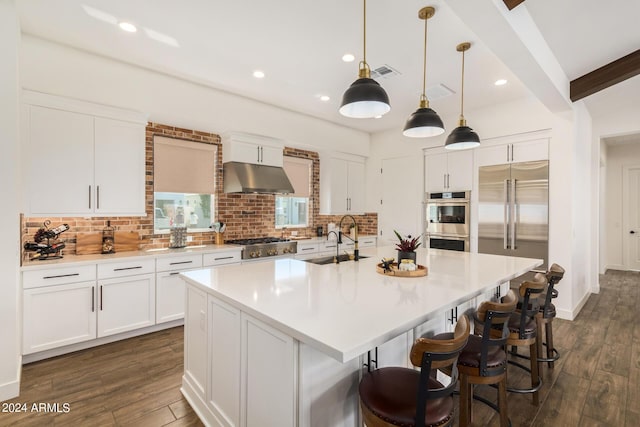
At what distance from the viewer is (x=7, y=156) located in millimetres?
2205

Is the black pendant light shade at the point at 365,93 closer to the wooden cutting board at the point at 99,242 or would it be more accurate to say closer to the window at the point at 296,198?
the wooden cutting board at the point at 99,242

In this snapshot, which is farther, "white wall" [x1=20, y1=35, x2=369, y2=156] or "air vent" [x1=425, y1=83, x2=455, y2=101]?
"air vent" [x1=425, y1=83, x2=455, y2=101]

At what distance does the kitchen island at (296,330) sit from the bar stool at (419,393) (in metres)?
0.15

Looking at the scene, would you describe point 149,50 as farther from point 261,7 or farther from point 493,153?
point 493,153

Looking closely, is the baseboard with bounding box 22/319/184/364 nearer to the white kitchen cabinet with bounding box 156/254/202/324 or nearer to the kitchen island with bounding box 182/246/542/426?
the white kitchen cabinet with bounding box 156/254/202/324

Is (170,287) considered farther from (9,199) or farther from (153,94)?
(153,94)

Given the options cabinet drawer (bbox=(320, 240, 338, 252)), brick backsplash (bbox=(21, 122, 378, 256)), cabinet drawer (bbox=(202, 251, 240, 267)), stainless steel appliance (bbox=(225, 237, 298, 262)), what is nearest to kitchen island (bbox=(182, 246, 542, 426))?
cabinet drawer (bbox=(202, 251, 240, 267))

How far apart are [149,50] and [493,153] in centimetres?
451

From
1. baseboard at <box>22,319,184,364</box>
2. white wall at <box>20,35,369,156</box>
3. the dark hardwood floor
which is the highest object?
white wall at <box>20,35,369,156</box>

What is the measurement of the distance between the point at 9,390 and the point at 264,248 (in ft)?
8.72

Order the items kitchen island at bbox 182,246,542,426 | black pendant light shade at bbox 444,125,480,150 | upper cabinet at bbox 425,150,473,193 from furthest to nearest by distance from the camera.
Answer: upper cabinet at bbox 425,150,473,193 → black pendant light shade at bbox 444,125,480,150 → kitchen island at bbox 182,246,542,426

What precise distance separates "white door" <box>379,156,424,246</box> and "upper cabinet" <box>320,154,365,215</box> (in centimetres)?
48

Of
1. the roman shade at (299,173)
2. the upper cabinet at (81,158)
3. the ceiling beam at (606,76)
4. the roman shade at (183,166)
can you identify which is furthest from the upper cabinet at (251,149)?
the ceiling beam at (606,76)

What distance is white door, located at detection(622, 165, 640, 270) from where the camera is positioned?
6559 millimetres
